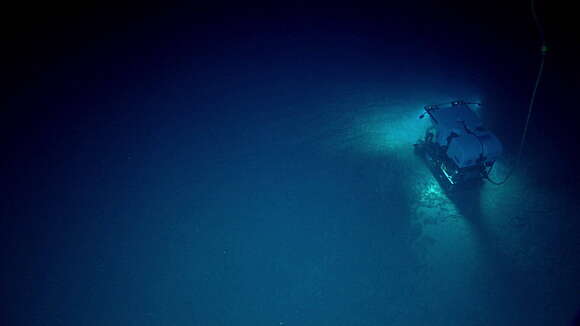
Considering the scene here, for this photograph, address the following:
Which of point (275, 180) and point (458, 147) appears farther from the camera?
point (275, 180)

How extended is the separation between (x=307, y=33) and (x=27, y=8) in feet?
33.8

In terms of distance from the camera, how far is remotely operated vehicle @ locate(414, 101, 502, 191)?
7.12 m

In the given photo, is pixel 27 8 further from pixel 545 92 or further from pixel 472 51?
pixel 545 92

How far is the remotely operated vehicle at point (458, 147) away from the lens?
7.12 metres

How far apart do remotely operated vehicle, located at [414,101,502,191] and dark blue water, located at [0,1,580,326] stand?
37 centimetres

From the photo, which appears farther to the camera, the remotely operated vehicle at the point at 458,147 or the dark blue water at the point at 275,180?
the remotely operated vehicle at the point at 458,147

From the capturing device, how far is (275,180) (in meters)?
7.96

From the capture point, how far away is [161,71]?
10.8 metres

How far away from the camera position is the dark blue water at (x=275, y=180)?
6035 mm

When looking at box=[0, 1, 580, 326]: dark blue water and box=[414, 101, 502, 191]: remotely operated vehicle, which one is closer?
box=[0, 1, 580, 326]: dark blue water

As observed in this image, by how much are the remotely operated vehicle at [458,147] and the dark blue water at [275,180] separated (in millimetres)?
365

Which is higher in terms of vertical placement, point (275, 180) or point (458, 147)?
point (275, 180)

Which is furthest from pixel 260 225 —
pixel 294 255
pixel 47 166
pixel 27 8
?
pixel 27 8

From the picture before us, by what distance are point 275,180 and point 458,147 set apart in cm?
386
